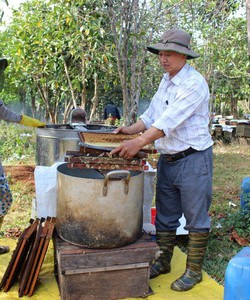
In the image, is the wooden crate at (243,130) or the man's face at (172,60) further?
the wooden crate at (243,130)

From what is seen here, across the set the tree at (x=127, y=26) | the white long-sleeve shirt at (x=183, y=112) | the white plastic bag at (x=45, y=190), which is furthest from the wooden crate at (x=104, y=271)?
the tree at (x=127, y=26)

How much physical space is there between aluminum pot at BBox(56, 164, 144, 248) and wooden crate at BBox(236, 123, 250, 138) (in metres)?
9.67

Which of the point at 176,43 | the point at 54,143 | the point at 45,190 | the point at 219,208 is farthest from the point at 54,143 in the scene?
the point at 219,208

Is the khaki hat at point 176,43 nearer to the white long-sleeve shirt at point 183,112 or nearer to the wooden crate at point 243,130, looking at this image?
the white long-sleeve shirt at point 183,112

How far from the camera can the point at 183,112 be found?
2.64m

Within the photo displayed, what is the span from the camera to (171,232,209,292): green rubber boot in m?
2.87

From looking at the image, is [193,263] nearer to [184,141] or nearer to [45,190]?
[184,141]

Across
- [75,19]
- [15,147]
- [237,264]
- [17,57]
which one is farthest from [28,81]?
[237,264]

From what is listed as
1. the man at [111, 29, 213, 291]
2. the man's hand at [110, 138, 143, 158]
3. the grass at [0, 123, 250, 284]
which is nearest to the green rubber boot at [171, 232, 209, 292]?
the man at [111, 29, 213, 291]

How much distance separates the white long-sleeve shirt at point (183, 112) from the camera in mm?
2637

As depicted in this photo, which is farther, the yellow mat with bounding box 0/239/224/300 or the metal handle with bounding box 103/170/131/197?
the yellow mat with bounding box 0/239/224/300

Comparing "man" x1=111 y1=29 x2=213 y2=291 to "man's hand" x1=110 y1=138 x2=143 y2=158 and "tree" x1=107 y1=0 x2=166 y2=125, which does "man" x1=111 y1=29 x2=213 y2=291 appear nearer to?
"man's hand" x1=110 y1=138 x2=143 y2=158

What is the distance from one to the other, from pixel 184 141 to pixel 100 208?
822mm

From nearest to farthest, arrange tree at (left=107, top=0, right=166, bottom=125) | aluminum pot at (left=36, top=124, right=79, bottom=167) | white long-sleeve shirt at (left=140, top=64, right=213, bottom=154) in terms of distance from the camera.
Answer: white long-sleeve shirt at (left=140, top=64, right=213, bottom=154) → aluminum pot at (left=36, top=124, right=79, bottom=167) → tree at (left=107, top=0, right=166, bottom=125)
